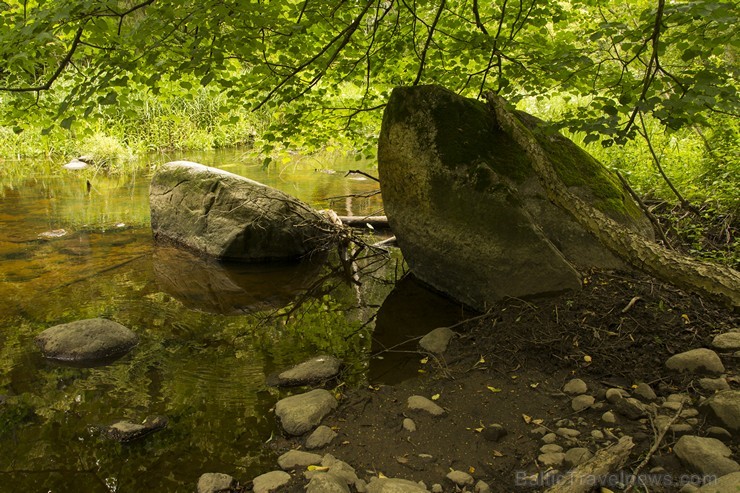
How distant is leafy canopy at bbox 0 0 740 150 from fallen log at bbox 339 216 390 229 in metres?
1.63

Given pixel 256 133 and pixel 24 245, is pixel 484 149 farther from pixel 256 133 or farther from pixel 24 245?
pixel 256 133

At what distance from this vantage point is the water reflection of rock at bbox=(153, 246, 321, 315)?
5160mm

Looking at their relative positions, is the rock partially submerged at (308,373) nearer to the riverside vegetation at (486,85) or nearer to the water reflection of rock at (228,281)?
the riverside vegetation at (486,85)

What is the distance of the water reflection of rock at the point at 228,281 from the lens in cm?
516

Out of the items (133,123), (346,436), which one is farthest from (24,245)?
Answer: (133,123)

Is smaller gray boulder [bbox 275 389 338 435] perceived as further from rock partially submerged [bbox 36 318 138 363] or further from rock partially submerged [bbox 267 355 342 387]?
rock partially submerged [bbox 36 318 138 363]

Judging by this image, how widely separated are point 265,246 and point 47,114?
2.78 meters

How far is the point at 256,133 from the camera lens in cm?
1530

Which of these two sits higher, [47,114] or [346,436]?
[47,114]

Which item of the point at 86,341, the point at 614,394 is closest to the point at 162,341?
the point at 86,341

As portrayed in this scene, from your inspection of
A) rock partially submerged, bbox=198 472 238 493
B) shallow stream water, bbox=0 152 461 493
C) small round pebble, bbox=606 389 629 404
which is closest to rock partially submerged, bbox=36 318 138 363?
shallow stream water, bbox=0 152 461 493

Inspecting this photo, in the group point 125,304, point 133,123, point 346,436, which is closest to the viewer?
point 346,436

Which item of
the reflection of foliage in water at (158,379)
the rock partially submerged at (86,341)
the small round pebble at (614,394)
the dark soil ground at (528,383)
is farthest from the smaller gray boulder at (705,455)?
the rock partially submerged at (86,341)

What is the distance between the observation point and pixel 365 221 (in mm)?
7566
